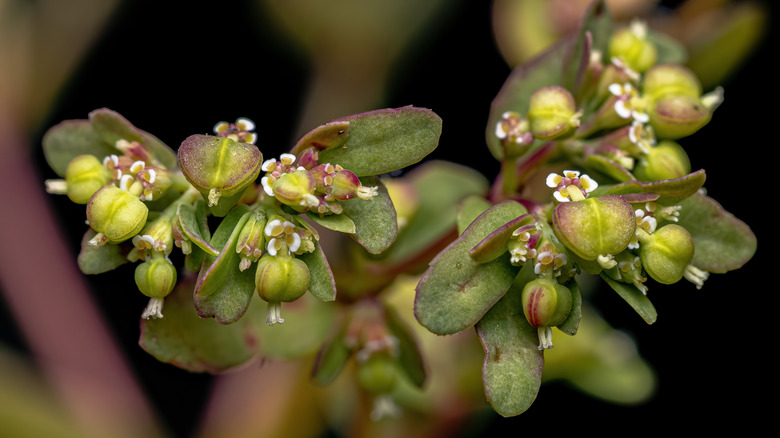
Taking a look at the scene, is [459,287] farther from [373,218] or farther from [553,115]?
[553,115]

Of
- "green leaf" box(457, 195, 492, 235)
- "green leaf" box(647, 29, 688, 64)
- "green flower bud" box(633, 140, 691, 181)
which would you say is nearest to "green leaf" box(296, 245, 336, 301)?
"green leaf" box(457, 195, 492, 235)


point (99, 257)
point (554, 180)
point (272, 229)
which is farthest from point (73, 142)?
point (554, 180)

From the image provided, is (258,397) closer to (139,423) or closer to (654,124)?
(139,423)

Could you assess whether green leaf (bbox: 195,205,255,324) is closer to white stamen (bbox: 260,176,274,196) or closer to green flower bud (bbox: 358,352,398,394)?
white stamen (bbox: 260,176,274,196)

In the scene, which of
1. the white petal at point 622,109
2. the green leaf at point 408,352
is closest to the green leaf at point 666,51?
the white petal at point 622,109

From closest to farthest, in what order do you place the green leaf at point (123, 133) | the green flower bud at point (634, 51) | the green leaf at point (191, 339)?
the green leaf at point (123, 133), the green leaf at point (191, 339), the green flower bud at point (634, 51)

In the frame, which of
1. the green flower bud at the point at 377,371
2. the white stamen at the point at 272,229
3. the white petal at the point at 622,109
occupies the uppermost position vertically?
the white stamen at the point at 272,229

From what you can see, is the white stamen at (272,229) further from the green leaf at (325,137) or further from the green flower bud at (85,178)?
the green flower bud at (85,178)

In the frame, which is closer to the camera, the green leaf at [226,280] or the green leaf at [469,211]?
the green leaf at [226,280]
